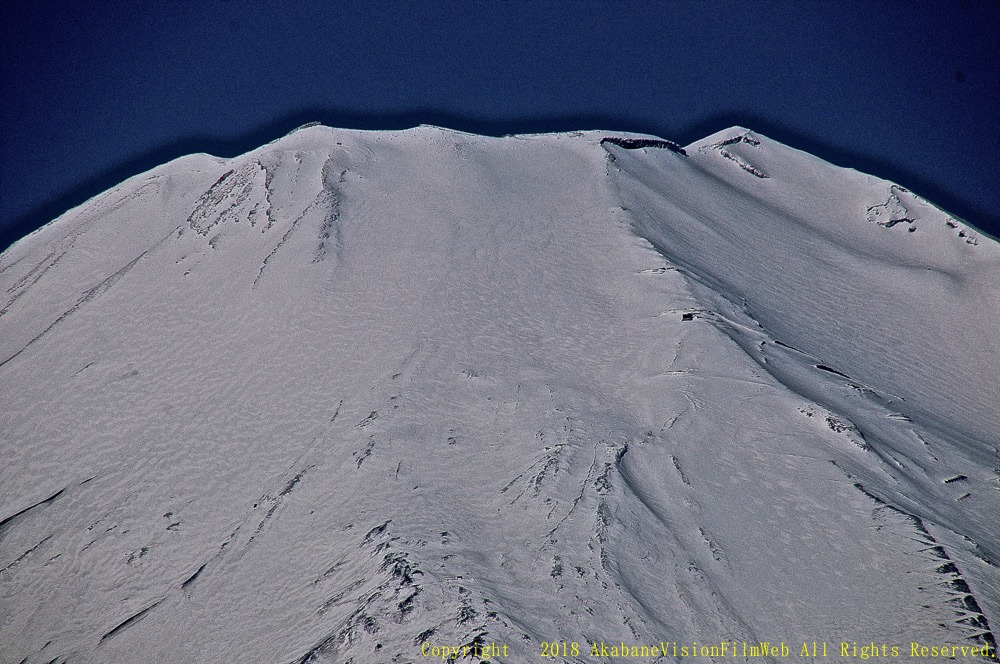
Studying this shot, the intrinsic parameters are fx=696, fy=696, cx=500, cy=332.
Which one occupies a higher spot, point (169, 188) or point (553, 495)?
point (169, 188)

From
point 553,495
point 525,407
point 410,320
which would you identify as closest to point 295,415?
point 410,320

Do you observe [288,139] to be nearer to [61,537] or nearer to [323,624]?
[61,537]

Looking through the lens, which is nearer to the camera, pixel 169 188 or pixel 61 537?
pixel 61 537

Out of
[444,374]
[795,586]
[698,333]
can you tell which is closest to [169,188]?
[444,374]

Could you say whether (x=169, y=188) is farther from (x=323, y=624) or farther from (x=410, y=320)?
(x=323, y=624)

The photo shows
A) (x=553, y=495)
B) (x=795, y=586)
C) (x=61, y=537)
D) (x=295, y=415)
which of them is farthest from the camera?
(x=295, y=415)

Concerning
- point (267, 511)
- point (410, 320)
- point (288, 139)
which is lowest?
point (267, 511)

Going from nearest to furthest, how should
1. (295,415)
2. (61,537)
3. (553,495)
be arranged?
1. (553,495)
2. (61,537)
3. (295,415)
